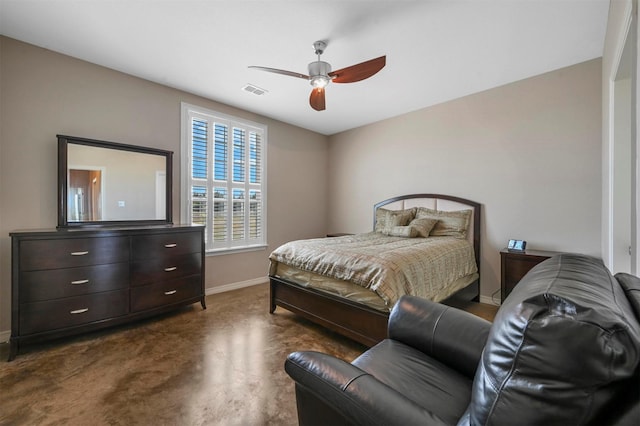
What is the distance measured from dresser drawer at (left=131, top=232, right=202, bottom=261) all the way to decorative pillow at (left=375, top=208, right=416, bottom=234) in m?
2.50

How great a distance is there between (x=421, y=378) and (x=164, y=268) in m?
2.66

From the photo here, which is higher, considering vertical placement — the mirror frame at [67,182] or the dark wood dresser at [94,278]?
the mirror frame at [67,182]

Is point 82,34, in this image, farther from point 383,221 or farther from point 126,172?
point 383,221

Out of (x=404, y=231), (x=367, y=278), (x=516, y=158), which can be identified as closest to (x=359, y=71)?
Answer: (x=367, y=278)

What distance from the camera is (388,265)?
83.0 inches

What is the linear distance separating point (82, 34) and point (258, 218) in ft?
9.16

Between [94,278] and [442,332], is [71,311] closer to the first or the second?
[94,278]

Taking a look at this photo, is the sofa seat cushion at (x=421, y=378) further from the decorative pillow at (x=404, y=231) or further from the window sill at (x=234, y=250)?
the window sill at (x=234, y=250)

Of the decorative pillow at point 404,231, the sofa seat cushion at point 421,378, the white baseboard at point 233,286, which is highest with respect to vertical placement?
the decorative pillow at point 404,231

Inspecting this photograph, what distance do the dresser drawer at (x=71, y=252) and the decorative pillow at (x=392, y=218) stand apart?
314 cm

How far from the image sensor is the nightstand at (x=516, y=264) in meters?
2.78

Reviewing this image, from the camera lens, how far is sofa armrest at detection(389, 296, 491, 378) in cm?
125

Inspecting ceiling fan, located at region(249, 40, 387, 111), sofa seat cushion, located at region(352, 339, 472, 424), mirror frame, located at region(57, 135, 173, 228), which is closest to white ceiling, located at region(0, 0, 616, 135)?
ceiling fan, located at region(249, 40, 387, 111)

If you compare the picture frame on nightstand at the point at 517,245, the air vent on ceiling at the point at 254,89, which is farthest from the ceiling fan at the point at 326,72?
the picture frame on nightstand at the point at 517,245
